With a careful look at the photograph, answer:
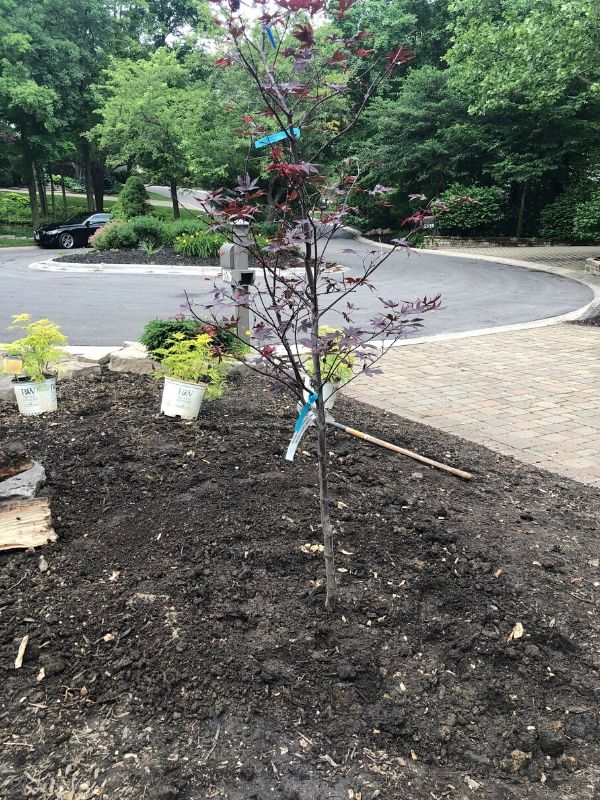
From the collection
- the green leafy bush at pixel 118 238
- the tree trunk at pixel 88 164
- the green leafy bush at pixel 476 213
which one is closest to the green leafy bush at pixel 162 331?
the green leafy bush at pixel 118 238

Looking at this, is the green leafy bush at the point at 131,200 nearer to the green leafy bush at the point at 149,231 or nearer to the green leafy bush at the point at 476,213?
the green leafy bush at the point at 149,231

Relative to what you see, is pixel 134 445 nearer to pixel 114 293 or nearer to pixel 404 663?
pixel 404 663

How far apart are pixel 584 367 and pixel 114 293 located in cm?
906

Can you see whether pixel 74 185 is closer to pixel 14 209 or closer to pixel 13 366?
pixel 14 209

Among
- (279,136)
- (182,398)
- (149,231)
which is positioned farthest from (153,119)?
(279,136)

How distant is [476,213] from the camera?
83.4ft

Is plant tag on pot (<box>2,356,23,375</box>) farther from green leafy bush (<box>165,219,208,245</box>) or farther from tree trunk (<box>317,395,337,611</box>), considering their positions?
green leafy bush (<box>165,219,208,245</box>)

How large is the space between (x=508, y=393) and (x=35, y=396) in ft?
13.6

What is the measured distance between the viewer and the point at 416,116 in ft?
81.9

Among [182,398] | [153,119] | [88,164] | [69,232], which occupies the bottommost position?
[69,232]

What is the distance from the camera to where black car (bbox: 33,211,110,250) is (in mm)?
24859

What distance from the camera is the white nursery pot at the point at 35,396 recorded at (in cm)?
450

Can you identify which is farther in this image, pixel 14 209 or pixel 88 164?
pixel 14 209

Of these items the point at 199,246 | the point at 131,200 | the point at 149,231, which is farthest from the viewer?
the point at 131,200
